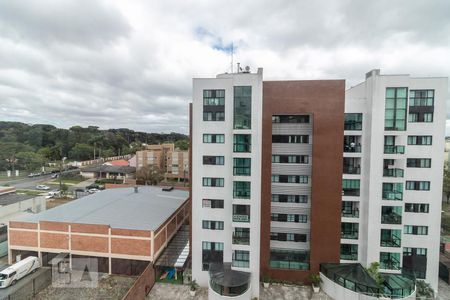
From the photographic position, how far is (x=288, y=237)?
61.6ft

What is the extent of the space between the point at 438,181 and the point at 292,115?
12.5m

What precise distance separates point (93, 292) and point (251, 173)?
576 inches

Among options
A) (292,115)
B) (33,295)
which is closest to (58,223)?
(33,295)

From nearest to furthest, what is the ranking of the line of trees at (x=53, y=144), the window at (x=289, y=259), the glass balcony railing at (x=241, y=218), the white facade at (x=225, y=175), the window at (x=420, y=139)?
the white facade at (x=225, y=175)
the glass balcony railing at (x=241, y=218)
the window at (x=420, y=139)
the window at (x=289, y=259)
the line of trees at (x=53, y=144)

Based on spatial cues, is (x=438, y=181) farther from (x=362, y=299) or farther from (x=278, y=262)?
(x=278, y=262)

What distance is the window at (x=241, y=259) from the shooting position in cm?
1664

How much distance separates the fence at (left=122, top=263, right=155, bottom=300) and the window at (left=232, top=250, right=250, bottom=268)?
Answer: 6546mm

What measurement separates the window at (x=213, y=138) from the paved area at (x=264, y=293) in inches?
455

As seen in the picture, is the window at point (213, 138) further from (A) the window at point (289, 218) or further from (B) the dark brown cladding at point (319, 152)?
(A) the window at point (289, 218)

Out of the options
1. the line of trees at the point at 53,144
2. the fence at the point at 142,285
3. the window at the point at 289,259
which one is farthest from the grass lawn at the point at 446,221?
the line of trees at the point at 53,144

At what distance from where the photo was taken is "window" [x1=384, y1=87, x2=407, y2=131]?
1641 centimetres

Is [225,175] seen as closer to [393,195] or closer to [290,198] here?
[290,198]

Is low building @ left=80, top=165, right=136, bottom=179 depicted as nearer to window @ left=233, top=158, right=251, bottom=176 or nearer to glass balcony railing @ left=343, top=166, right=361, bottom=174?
window @ left=233, top=158, right=251, bottom=176

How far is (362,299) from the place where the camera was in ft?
48.0
